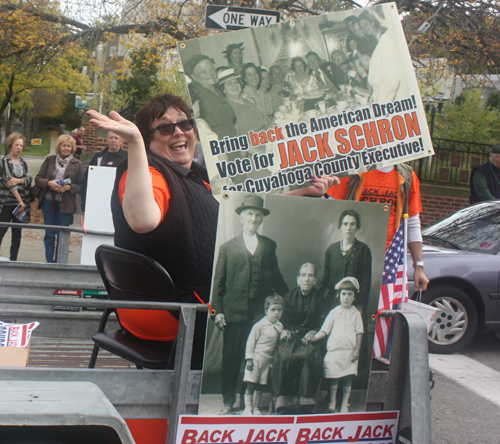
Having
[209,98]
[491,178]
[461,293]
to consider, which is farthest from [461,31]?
[209,98]

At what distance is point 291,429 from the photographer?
6.94 ft

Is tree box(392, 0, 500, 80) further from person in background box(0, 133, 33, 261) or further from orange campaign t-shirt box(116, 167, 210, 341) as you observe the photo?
orange campaign t-shirt box(116, 167, 210, 341)

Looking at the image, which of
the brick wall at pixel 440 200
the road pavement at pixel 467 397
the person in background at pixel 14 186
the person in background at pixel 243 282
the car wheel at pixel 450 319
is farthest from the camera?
the brick wall at pixel 440 200

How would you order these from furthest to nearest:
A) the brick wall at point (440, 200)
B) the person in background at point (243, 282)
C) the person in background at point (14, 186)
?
the brick wall at point (440, 200) < the person in background at point (14, 186) < the person in background at point (243, 282)

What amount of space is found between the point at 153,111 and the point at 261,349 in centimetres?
145

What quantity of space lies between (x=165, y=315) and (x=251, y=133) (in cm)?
90

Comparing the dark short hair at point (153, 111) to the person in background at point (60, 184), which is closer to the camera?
the dark short hair at point (153, 111)

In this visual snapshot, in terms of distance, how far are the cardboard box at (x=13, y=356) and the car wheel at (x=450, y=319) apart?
5109 mm

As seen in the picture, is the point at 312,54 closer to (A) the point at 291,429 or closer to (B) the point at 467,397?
(A) the point at 291,429

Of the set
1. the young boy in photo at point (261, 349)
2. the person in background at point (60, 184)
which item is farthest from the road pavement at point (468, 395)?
the person in background at point (60, 184)

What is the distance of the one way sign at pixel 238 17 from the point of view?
5719 mm

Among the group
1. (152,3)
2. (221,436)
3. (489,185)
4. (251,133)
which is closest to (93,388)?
(221,436)

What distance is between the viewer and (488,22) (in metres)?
11.7

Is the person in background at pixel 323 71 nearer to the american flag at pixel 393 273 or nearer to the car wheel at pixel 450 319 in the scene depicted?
the american flag at pixel 393 273
